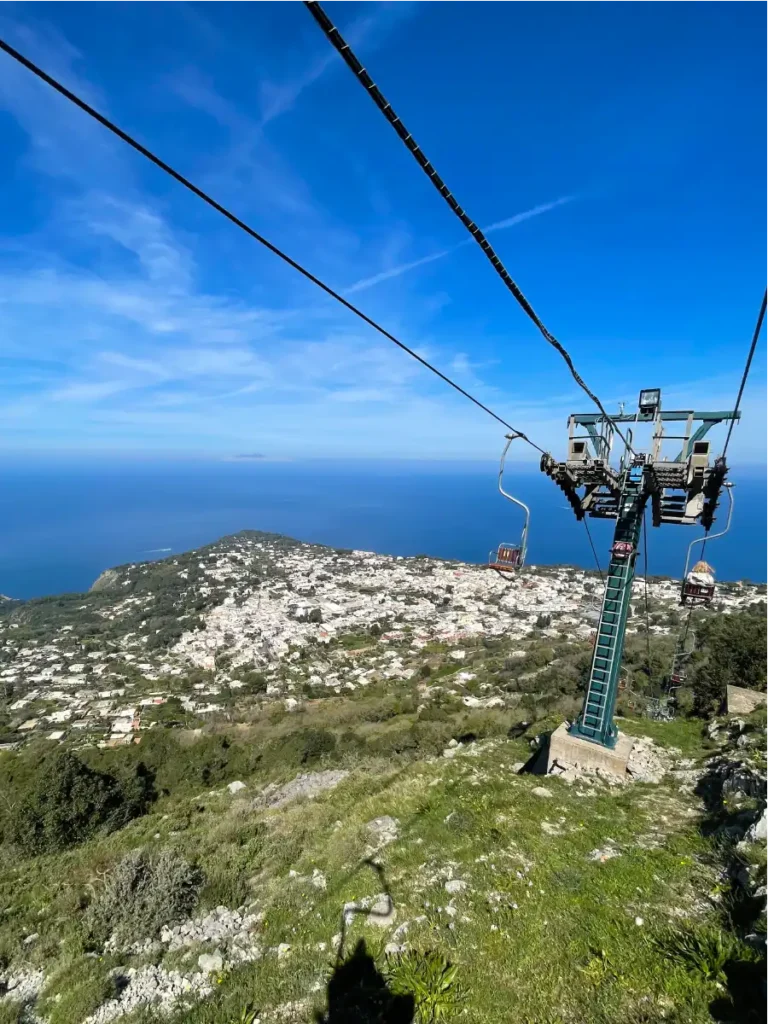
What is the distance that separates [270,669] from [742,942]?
36.3 meters

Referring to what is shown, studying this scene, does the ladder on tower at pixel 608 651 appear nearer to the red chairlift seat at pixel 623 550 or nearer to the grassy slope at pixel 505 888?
the red chairlift seat at pixel 623 550

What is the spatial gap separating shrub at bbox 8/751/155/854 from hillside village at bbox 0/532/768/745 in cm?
1382

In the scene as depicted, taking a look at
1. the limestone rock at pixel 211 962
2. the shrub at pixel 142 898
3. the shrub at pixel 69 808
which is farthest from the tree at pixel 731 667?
the shrub at pixel 69 808

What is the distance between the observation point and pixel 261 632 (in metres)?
47.1

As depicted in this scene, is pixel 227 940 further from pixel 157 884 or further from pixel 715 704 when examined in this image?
pixel 715 704

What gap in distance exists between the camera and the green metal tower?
9.55m

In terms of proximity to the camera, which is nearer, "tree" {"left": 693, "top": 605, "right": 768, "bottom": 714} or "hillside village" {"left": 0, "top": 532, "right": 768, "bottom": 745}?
"tree" {"left": 693, "top": 605, "right": 768, "bottom": 714}

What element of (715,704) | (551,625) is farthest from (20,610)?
(715,704)

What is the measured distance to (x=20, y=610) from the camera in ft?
223

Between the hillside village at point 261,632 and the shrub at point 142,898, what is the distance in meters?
19.4

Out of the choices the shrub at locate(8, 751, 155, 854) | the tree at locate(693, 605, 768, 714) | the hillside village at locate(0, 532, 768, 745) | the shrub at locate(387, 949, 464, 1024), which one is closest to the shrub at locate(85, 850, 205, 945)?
the shrub at locate(387, 949, 464, 1024)

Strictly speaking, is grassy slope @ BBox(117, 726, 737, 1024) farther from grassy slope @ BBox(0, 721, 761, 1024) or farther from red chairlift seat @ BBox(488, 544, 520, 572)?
red chairlift seat @ BBox(488, 544, 520, 572)

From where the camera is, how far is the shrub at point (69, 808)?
37.2ft

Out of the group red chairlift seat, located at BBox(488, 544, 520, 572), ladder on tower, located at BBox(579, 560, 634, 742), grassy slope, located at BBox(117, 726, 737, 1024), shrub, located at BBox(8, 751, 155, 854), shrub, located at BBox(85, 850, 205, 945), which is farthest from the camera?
shrub, located at BBox(8, 751, 155, 854)
